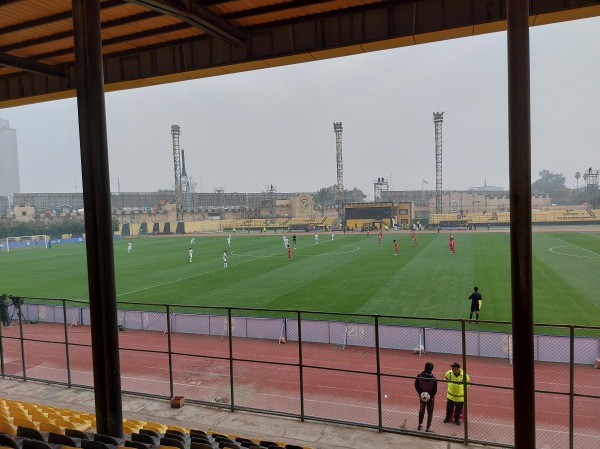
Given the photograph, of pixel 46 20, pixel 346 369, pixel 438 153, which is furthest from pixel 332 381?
pixel 438 153

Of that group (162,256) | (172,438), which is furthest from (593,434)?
(162,256)

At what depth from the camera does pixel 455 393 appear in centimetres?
1073

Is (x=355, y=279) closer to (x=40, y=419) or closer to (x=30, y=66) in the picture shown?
(x=30, y=66)

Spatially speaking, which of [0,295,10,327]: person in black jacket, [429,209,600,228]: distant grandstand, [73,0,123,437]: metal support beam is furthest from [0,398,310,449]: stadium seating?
[429,209,600,228]: distant grandstand

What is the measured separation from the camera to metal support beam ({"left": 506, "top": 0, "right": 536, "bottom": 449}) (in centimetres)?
585

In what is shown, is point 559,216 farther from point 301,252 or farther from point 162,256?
point 162,256

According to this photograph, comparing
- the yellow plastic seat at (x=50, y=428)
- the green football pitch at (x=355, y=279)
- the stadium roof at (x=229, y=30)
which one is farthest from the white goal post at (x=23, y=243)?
the yellow plastic seat at (x=50, y=428)

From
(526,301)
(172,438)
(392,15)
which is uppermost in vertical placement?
(392,15)

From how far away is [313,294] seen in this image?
85.7ft

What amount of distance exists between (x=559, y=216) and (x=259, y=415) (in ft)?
285

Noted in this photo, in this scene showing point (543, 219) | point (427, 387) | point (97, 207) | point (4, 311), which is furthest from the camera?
point (543, 219)

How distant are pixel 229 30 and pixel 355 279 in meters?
22.3

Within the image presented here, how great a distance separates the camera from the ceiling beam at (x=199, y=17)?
27.3ft

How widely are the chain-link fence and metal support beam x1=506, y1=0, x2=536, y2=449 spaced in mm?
3342
